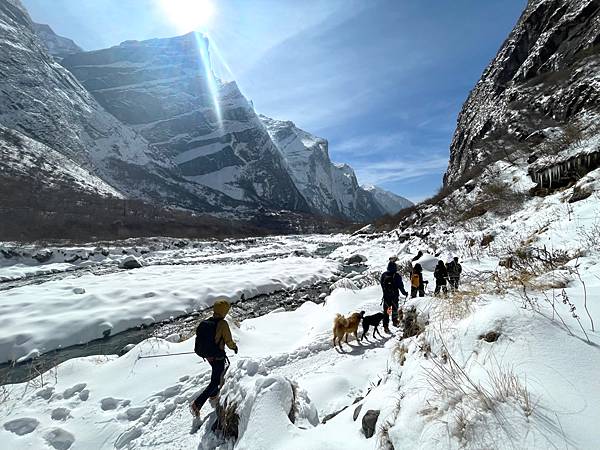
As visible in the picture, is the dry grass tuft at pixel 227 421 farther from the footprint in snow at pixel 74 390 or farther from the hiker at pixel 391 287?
the hiker at pixel 391 287

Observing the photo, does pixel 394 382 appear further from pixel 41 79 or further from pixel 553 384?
pixel 41 79

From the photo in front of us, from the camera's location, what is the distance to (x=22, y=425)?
474 centimetres

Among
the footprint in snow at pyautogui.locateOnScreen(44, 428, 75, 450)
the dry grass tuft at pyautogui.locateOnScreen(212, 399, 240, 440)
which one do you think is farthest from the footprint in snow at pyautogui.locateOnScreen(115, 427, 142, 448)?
the dry grass tuft at pyautogui.locateOnScreen(212, 399, 240, 440)

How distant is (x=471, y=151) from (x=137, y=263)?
42.1m

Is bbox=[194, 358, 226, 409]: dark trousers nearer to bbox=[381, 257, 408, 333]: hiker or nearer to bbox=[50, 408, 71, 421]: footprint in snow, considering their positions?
bbox=[50, 408, 71, 421]: footprint in snow

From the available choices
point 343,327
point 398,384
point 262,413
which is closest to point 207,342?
point 262,413

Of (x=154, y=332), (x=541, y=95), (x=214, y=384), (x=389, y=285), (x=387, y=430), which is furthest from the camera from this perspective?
(x=541, y=95)

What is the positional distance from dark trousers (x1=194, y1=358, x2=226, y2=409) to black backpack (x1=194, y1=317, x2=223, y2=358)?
115 millimetres

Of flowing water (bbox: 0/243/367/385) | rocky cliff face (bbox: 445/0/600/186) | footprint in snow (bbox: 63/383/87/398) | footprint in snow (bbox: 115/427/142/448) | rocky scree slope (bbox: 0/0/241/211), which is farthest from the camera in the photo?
rocky scree slope (bbox: 0/0/241/211)

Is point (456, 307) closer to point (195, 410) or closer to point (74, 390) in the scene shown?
point (195, 410)

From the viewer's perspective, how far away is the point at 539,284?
3.79 meters

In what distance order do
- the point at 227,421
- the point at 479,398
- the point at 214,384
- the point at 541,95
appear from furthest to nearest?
the point at 541,95, the point at 214,384, the point at 227,421, the point at 479,398

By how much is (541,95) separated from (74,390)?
45.1m

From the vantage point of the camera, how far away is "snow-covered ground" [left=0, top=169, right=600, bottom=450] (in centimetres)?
196
